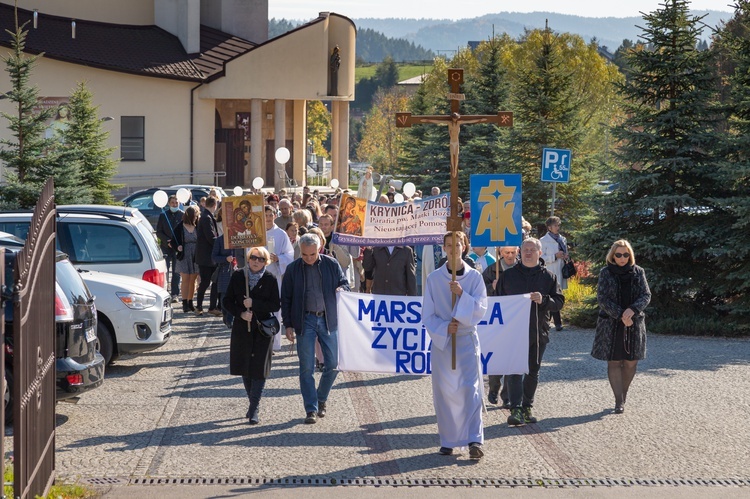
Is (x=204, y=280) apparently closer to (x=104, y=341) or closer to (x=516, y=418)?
(x=104, y=341)

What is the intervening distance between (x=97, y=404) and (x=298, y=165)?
4379 centimetres

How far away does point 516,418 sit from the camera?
11070 mm

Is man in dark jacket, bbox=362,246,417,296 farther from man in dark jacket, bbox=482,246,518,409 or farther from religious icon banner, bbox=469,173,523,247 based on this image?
religious icon banner, bbox=469,173,523,247

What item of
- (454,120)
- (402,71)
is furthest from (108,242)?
(402,71)

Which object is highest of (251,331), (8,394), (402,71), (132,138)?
(402,71)

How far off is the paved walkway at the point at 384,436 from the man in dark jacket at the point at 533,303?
33cm

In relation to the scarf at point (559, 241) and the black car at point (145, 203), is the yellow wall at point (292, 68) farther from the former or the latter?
the scarf at point (559, 241)

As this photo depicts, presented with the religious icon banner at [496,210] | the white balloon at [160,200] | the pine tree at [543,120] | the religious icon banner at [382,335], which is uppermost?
the pine tree at [543,120]

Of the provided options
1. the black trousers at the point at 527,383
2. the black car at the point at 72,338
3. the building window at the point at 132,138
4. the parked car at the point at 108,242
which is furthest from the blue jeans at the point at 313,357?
the building window at the point at 132,138

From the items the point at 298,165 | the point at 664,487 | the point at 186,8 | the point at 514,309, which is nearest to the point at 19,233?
the point at 514,309

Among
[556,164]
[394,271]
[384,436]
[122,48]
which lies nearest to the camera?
[384,436]

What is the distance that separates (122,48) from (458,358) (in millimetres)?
40380

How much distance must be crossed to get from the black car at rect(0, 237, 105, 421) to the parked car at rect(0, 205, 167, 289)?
14.0 ft

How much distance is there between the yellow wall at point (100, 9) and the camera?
48938mm
